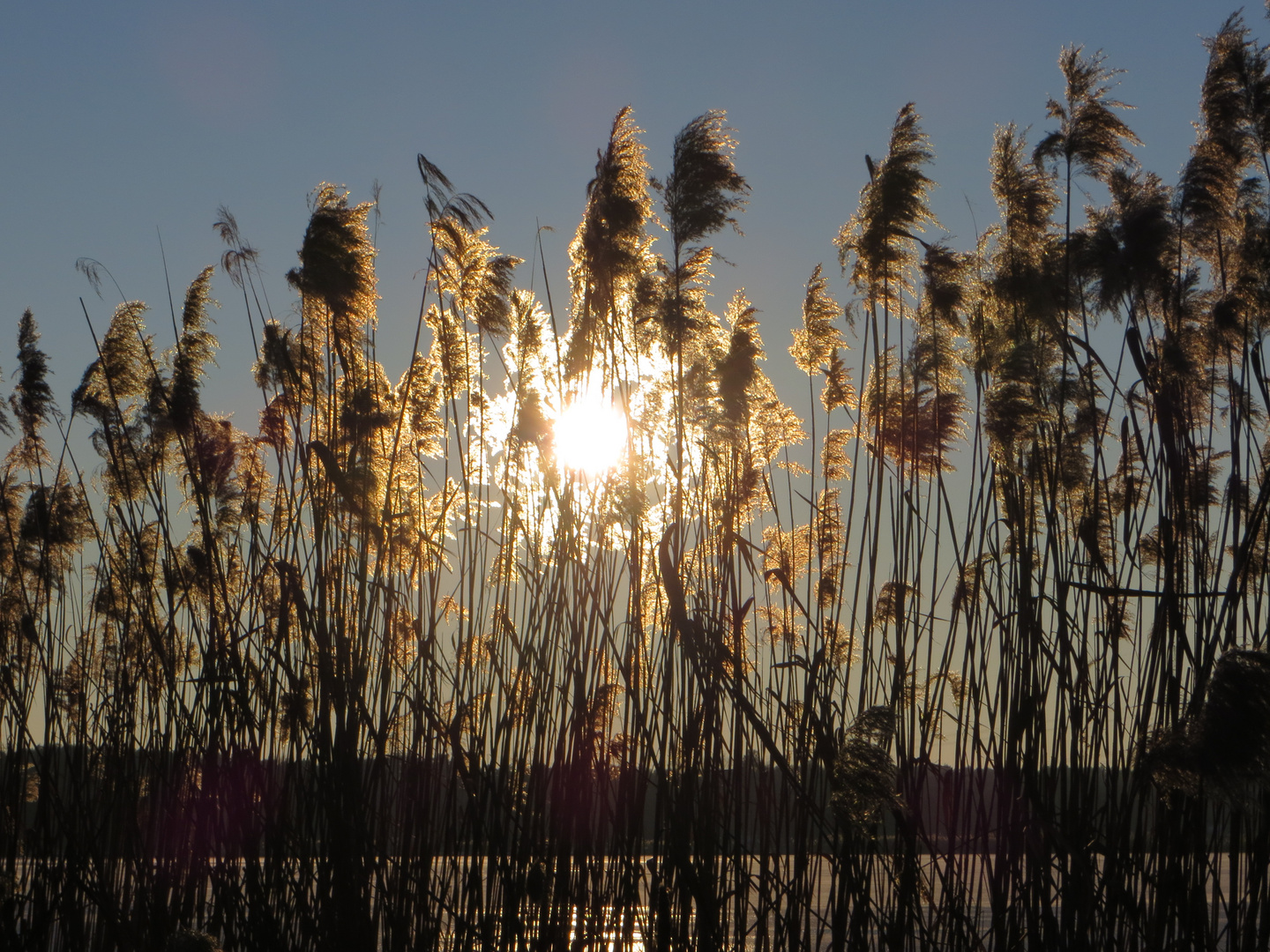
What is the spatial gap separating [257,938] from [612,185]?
2.64 metres

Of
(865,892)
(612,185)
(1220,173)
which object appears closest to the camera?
(865,892)

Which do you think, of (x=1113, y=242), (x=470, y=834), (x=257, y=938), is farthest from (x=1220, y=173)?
(x=257, y=938)

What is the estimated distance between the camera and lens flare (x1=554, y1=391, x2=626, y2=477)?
356 centimetres

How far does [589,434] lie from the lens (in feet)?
11.9

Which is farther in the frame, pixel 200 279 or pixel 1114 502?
pixel 200 279

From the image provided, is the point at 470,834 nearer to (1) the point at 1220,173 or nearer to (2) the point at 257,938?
(2) the point at 257,938

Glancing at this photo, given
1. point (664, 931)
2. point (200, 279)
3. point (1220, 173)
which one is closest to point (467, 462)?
point (200, 279)

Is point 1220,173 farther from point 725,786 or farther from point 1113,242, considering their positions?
point 725,786

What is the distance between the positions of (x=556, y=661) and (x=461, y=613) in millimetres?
428

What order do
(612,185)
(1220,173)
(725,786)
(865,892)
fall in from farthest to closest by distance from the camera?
(1220,173) < (612,185) < (725,786) < (865,892)

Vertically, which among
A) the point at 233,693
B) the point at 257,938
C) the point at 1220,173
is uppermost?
the point at 1220,173

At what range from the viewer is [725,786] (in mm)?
3125

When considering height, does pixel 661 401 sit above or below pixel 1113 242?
below

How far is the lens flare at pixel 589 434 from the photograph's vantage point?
11.7ft
